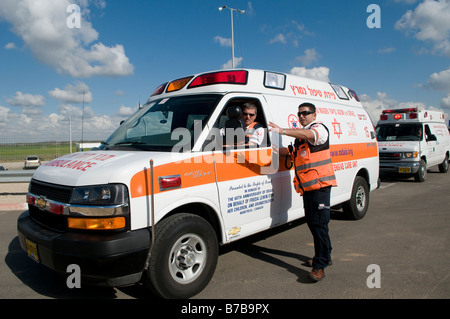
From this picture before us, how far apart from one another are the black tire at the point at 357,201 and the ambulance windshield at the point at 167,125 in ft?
11.9

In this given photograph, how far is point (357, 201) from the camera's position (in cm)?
629

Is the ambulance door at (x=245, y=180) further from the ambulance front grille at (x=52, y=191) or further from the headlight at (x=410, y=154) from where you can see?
the headlight at (x=410, y=154)

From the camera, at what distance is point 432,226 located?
19.3ft

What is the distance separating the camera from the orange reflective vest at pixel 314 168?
3.69 metres

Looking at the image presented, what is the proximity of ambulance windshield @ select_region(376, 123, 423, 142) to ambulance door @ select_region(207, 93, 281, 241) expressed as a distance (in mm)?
10088

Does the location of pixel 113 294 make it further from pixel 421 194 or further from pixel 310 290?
pixel 421 194

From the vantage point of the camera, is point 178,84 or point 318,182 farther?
point 178,84

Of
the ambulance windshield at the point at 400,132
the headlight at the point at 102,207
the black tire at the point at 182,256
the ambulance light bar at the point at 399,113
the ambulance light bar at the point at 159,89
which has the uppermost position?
the ambulance light bar at the point at 399,113

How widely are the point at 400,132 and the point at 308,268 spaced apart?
34.2 ft

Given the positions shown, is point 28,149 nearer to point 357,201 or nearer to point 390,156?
point 357,201

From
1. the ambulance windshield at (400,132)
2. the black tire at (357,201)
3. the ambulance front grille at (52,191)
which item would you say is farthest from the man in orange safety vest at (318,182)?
the ambulance windshield at (400,132)


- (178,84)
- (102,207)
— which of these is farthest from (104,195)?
(178,84)

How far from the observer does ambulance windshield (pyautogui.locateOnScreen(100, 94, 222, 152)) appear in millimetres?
3524

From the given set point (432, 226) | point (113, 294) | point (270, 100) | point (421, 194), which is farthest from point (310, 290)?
point (421, 194)
